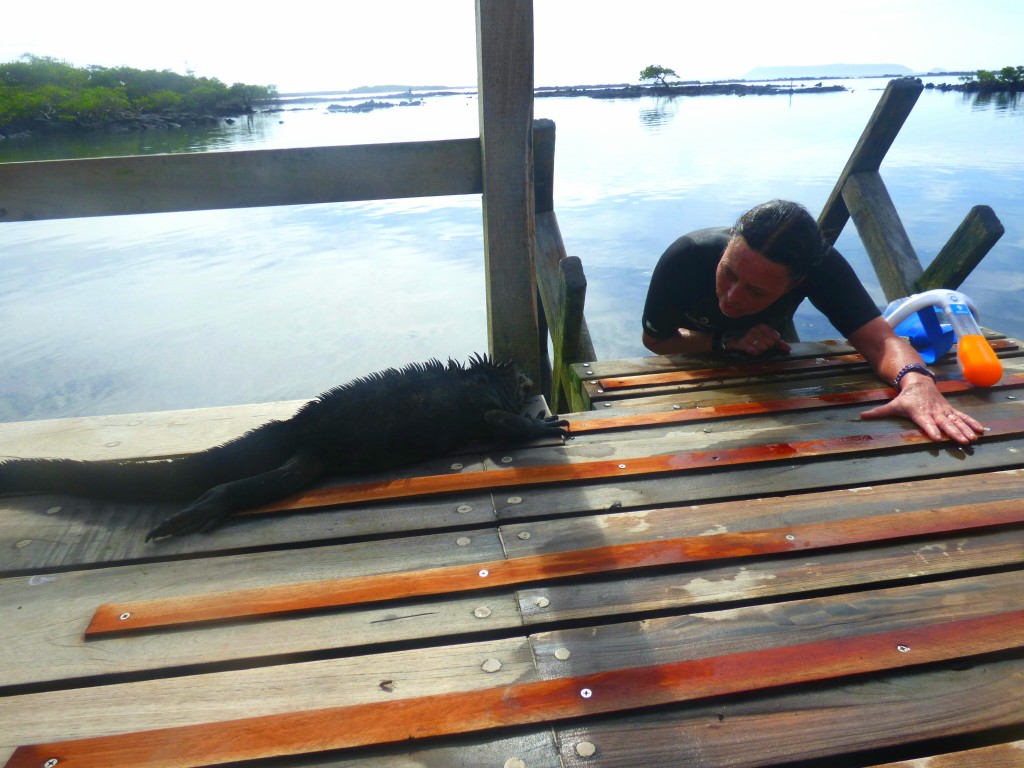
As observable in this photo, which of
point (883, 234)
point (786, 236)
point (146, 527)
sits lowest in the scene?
point (146, 527)

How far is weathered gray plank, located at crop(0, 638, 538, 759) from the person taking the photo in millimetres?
1444

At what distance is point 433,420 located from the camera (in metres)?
2.75

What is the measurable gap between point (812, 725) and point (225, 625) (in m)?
1.53

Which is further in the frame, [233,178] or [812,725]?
[233,178]

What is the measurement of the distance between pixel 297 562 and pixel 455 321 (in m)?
7.80

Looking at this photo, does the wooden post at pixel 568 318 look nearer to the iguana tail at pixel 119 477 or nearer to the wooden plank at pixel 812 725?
the iguana tail at pixel 119 477

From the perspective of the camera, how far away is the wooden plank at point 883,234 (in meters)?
4.85

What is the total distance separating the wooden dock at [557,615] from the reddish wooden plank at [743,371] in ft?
2.59

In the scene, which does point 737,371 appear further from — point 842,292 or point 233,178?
point 233,178

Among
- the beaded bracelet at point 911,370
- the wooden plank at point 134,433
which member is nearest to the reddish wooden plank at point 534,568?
the beaded bracelet at point 911,370

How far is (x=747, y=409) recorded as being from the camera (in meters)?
3.00

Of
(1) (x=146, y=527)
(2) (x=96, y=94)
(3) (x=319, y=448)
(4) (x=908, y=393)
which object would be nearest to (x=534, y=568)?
(3) (x=319, y=448)

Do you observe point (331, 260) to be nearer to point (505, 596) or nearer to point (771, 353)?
point (771, 353)

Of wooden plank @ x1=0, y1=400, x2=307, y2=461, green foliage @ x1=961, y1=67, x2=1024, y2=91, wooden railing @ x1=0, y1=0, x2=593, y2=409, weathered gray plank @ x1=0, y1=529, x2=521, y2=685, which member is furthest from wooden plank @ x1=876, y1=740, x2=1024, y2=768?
green foliage @ x1=961, y1=67, x2=1024, y2=91
